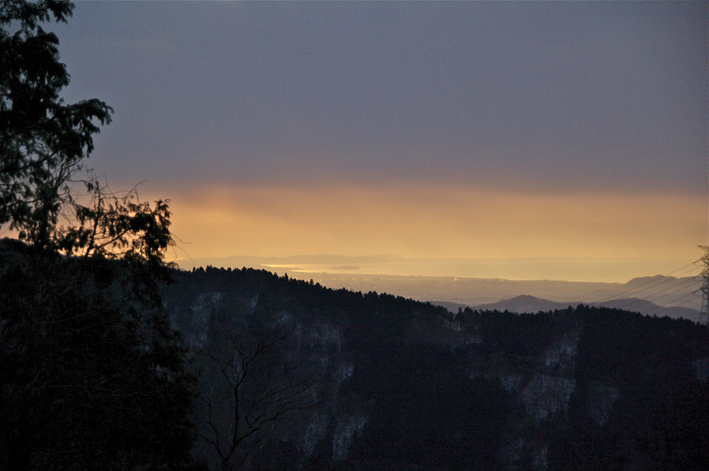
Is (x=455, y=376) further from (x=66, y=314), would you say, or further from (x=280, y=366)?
(x=66, y=314)

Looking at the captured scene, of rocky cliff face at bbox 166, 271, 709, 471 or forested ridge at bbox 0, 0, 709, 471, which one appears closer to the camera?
forested ridge at bbox 0, 0, 709, 471

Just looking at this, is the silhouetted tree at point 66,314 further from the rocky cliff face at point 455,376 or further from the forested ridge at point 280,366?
the rocky cliff face at point 455,376

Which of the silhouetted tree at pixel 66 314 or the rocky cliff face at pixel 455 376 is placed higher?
the silhouetted tree at pixel 66 314

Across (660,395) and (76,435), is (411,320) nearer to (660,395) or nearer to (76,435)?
(660,395)

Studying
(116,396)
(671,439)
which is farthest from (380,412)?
(116,396)

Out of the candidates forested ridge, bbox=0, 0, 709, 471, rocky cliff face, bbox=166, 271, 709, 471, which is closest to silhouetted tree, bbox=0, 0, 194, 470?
forested ridge, bbox=0, 0, 709, 471

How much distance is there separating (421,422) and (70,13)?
14622 centimetres

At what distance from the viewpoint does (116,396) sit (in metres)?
19.3

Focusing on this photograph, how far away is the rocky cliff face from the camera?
14400 cm

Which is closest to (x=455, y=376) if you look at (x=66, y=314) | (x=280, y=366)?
(x=280, y=366)

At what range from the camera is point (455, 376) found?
163500 millimetres

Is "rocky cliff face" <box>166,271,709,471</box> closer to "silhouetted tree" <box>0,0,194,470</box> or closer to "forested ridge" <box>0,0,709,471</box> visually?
"forested ridge" <box>0,0,709,471</box>

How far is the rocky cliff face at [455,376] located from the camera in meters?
144

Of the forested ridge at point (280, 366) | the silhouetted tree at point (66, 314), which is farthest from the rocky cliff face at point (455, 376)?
the silhouetted tree at point (66, 314)
